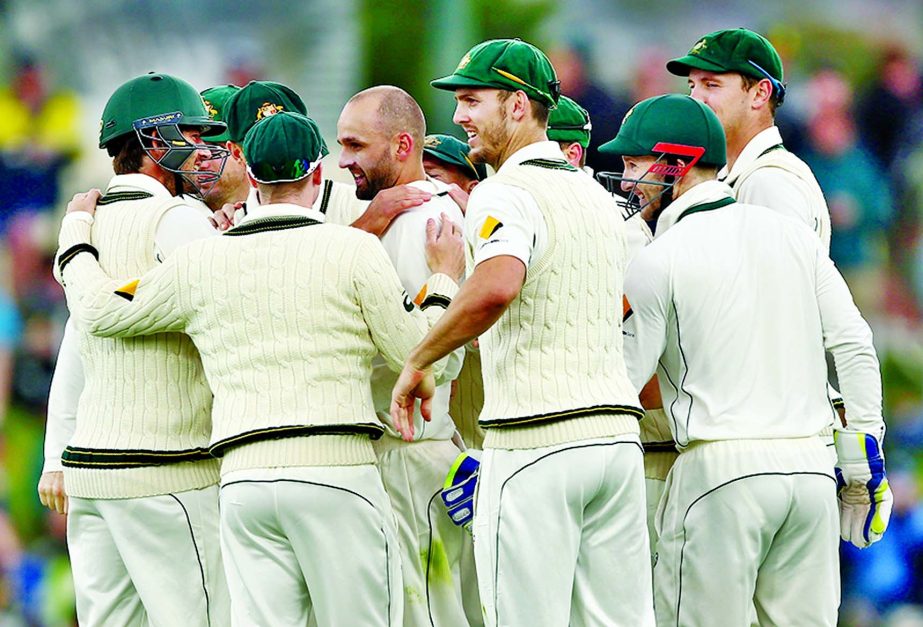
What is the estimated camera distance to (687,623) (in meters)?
4.22

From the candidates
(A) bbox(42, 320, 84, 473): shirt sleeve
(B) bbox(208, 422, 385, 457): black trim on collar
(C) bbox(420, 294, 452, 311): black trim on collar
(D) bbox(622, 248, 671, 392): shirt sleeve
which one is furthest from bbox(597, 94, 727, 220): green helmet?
(A) bbox(42, 320, 84, 473): shirt sleeve

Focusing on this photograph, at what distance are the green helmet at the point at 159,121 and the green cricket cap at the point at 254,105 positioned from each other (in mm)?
214

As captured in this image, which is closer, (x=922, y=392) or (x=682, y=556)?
(x=682, y=556)

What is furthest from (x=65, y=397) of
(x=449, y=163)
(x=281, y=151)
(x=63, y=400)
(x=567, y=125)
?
(x=567, y=125)

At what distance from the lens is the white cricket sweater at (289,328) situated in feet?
12.5

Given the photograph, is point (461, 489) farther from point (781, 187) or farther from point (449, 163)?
point (449, 163)

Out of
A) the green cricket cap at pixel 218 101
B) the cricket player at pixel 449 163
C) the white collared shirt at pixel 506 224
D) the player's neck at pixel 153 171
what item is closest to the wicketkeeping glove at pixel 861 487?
the white collared shirt at pixel 506 224

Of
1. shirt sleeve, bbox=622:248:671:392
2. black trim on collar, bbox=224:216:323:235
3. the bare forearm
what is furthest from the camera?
shirt sleeve, bbox=622:248:671:392

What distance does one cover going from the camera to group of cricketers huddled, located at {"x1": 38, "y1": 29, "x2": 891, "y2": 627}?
3.79 metres

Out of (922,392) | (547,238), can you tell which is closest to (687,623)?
(547,238)

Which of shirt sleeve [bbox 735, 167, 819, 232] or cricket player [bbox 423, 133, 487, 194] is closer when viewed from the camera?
shirt sleeve [bbox 735, 167, 819, 232]

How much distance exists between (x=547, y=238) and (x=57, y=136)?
4297mm

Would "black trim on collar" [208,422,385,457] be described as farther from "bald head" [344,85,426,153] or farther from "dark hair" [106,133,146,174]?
"bald head" [344,85,426,153]

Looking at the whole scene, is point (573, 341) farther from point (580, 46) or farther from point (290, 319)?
point (580, 46)
